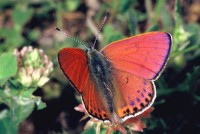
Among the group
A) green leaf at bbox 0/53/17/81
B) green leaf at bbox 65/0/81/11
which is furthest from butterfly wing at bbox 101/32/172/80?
green leaf at bbox 65/0/81/11

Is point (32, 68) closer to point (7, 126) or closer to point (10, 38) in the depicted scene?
point (7, 126)

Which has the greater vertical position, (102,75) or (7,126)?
(102,75)

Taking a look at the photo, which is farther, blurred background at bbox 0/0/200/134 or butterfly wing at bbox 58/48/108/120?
blurred background at bbox 0/0/200/134

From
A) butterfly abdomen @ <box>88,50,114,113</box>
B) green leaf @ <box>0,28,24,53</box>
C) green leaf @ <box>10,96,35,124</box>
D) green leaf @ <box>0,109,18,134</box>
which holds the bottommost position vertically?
green leaf @ <box>0,28,24,53</box>

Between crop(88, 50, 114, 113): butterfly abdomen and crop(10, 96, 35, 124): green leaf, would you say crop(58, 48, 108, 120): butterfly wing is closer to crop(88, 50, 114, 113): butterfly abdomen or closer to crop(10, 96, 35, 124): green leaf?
crop(88, 50, 114, 113): butterfly abdomen

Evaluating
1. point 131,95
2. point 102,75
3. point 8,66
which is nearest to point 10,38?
point 8,66

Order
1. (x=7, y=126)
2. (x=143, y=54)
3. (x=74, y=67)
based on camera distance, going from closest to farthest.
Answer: (x=74, y=67) → (x=143, y=54) → (x=7, y=126)

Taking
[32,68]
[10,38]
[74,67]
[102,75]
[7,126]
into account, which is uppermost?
[74,67]
